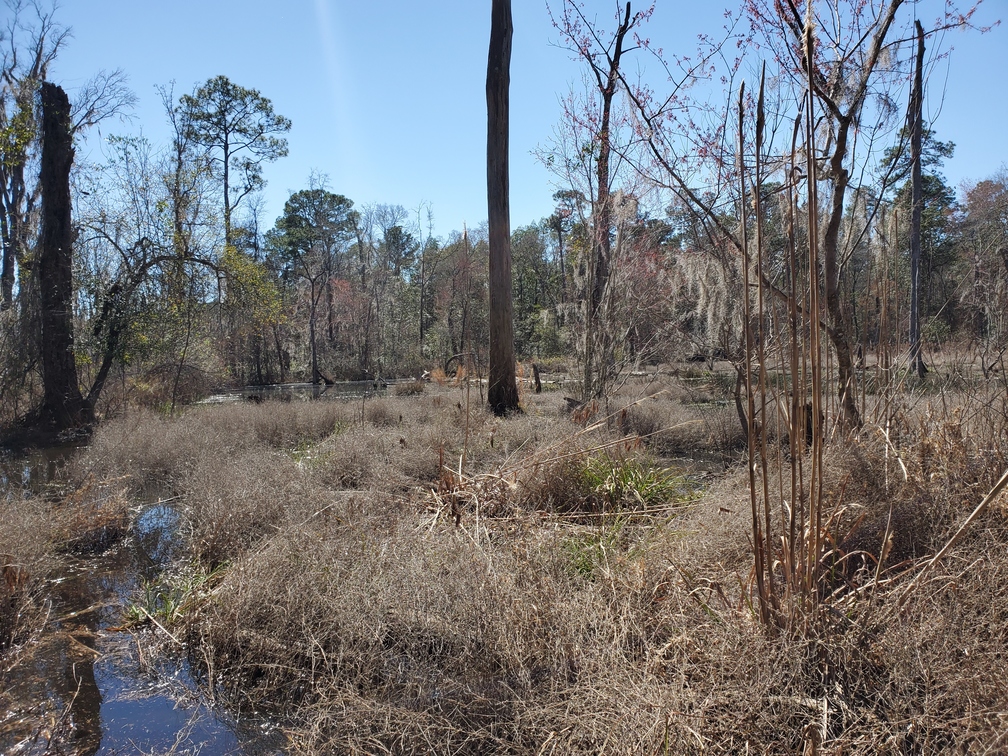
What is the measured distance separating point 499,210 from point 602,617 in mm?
7781

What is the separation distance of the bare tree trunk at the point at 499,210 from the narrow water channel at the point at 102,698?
5.99m

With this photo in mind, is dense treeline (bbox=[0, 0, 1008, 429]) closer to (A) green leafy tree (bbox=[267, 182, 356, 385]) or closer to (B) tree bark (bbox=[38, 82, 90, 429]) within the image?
(B) tree bark (bbox=[38, 82, 90, 429])

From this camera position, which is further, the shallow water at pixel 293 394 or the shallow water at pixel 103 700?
the shallow water at pixel 293 394

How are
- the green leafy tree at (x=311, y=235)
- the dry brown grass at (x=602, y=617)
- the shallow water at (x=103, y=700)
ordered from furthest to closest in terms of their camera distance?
the green leafy tree at (x=311, y=235)
the shallow water at (x=103, y=700)
the dry brown grass at (x=602, y=617)

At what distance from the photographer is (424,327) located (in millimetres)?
35281

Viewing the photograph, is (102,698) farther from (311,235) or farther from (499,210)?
(311,235)

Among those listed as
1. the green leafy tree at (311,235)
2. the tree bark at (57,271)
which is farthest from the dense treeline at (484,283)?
the green leafy tree at (311,235)

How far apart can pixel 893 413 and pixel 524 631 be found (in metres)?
2.61

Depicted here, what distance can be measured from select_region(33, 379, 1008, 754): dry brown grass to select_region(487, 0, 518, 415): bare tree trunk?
173 inches

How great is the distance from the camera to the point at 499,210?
31.5ft

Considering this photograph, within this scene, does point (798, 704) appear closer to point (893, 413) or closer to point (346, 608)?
point (346, 608)

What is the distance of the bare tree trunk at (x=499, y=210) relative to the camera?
9312 mm

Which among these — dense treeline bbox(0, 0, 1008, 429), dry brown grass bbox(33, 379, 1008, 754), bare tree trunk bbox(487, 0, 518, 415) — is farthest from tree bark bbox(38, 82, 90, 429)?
dry brown grass bbox(33, 379, 1008, 754)

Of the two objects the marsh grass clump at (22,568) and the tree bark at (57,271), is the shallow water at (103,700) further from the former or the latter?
the tree bark at (57,271)
